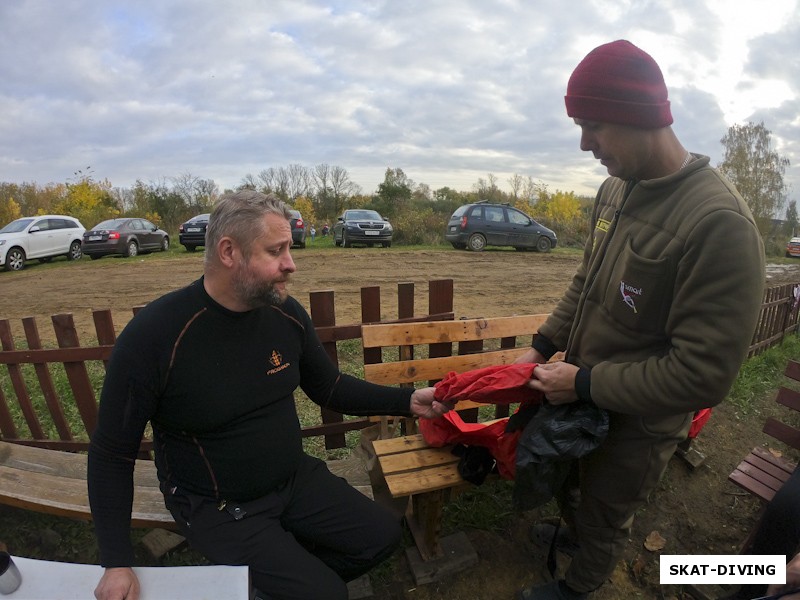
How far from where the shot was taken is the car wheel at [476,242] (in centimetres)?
1534

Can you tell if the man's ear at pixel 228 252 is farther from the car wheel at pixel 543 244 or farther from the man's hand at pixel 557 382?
the car wheel at pixel 543 244

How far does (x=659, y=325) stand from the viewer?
63.5 inches

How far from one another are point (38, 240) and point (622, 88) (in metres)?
16.0

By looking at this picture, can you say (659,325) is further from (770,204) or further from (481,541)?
(770,204)

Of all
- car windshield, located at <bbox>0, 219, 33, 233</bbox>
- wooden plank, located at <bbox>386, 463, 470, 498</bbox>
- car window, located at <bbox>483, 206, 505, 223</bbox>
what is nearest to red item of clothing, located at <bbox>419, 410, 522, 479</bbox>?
wooden plank, located at <bbox>386, 463, 470, 498</bbox>

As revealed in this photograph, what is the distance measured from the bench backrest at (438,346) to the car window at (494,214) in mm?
12553

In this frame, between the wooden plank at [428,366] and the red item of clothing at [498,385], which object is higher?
the red item of clothing at [498,385]

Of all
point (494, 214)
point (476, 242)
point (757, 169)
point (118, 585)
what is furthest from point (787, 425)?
point (757, 169)

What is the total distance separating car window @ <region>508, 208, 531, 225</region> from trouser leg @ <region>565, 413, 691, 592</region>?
46.8 ft

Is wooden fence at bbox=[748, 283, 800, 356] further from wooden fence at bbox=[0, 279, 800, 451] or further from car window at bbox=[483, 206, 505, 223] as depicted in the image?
car window at bbox=[483, 206, 505, 223]

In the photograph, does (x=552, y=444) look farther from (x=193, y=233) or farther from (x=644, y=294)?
(x=193, y=233)

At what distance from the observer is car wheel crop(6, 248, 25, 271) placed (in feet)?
40.5

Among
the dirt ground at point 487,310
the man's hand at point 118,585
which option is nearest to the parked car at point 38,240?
the dirt ground at point 487,310

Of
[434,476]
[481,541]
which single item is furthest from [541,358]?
[481,541]
